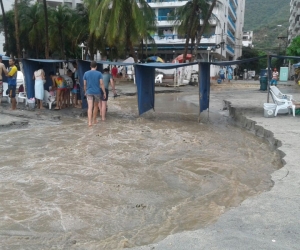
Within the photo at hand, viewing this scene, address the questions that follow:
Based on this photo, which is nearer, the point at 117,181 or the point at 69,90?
the point at 117,181

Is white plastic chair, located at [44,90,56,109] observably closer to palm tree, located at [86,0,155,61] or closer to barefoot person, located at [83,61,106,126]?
barefoot person, located at [83,61,106,126]

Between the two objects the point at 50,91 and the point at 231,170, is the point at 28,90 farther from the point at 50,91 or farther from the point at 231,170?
the point at 231,170

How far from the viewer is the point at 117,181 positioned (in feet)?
→ 19.4

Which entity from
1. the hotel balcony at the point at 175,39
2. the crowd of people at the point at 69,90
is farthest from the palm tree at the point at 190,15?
the crowd of people at the point at 69,90

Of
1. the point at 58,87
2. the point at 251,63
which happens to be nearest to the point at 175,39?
the point at 251,63

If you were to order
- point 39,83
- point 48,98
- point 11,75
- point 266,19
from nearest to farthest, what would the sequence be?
point 11,75 → point 39,83 → point 48,98 → point 266,19

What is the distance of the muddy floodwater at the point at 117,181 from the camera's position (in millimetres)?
4215

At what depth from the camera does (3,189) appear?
17.8ft

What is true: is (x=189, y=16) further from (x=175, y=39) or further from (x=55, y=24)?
(x=175, y=39)

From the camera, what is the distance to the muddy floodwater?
4.21 metres

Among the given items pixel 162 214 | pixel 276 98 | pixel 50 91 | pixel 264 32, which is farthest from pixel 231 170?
pixel 264 32

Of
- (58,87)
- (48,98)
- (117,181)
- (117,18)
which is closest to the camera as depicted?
(117,181)

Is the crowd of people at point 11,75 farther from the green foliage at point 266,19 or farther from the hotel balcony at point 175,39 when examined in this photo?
the green foliage at point 266,19

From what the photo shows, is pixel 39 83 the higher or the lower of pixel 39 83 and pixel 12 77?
the lower
